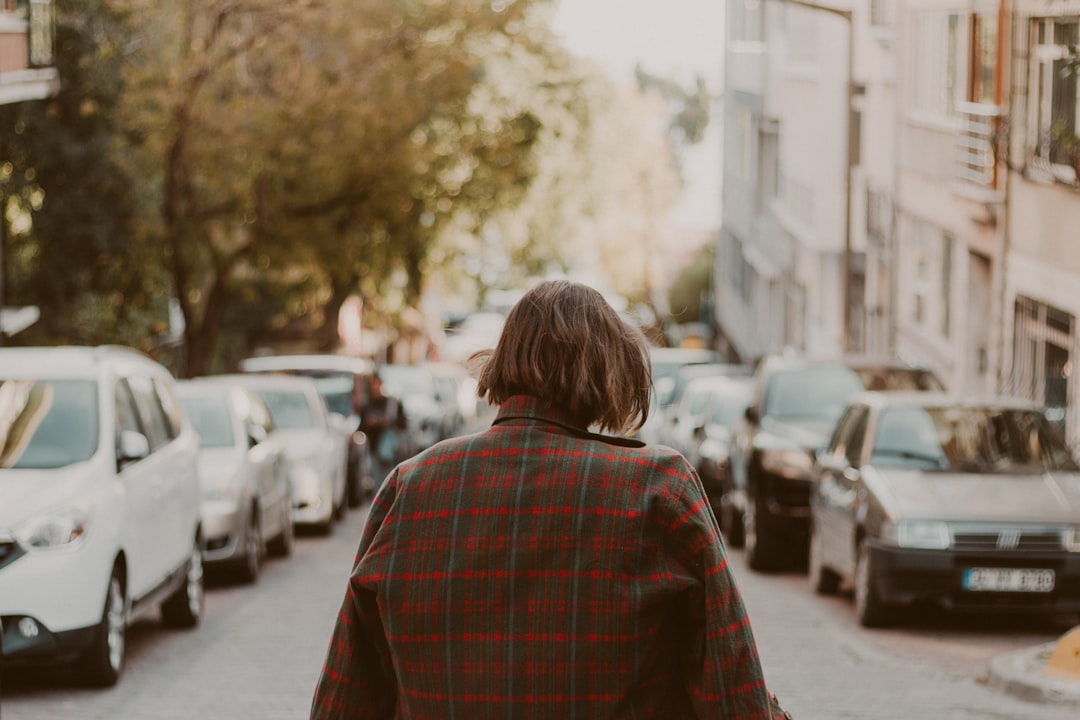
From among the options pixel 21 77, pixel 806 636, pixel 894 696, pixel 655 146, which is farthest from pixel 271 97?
pixel 655 146

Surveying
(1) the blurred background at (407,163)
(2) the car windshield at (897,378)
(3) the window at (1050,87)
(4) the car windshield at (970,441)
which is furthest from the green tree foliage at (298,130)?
(4) the car windshield at (970,441)

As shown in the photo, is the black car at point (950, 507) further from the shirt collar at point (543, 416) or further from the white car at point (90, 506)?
the shirt collar at point (543, 416)

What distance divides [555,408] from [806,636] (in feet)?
33.1

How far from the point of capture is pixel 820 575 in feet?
50.3

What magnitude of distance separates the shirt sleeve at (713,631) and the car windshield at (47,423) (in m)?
8.09

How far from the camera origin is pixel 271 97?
2695cm

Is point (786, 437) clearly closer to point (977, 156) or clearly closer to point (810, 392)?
point (810, 392)

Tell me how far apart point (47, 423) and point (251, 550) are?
5.00 meters

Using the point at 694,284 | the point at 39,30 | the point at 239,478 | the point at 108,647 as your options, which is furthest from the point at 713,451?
the point at 694,284

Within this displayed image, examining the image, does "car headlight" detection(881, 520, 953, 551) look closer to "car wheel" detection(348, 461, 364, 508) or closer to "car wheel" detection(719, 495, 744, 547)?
"car wheel" detection(719, 495, 744, 547)

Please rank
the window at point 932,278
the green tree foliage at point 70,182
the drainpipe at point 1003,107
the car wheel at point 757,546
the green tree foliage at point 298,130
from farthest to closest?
1. the window at point 932,278
2. the green tree foliage at point 298,130
3. the green tree foliage at point 70,182
4. the drainpipe at point 1003,107
5. the car wheel at point 757,546

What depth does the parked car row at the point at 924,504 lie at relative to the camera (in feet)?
41.0

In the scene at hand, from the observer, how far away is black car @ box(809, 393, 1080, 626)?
1251 cm

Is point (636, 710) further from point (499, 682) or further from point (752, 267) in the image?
point (752, 267)
